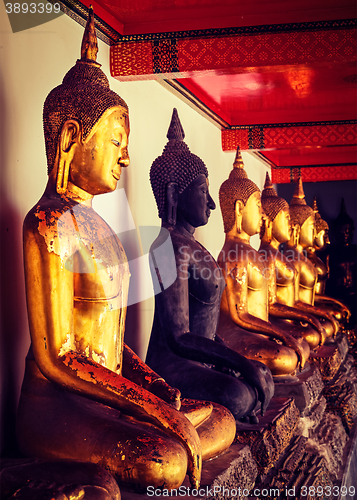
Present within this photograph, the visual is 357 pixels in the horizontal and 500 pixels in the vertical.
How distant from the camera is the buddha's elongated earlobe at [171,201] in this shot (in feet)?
10.2

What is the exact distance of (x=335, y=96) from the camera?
492 centimetres

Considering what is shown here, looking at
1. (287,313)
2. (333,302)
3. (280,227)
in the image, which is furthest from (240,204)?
(333,302)

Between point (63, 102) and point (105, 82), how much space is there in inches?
8.8

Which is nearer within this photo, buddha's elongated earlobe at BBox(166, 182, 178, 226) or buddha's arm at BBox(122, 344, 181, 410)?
buddha's arm at BBox(122, 344, 181, 410)

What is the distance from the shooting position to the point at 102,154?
2207mm

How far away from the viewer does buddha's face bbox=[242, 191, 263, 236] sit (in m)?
4.09

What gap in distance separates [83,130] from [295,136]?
12.1ft

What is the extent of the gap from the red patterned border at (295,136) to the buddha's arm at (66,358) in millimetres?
3840

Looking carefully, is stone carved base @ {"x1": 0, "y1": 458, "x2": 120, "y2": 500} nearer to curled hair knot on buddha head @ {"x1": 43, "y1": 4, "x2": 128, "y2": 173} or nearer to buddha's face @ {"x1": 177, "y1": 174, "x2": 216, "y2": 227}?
curled hair knot on buddha head @ {"x1": 43, "y1": 4, "x2": 128, "y2": 173}

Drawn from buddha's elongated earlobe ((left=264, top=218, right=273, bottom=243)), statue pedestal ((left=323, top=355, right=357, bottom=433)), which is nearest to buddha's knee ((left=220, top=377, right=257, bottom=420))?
statue pedestal ((left=323, top=355, right=357, bottom=433))

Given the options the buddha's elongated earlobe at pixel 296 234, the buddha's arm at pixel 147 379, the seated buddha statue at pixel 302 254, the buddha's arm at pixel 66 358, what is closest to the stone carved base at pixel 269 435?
the buddha's arm at pixel 147 379

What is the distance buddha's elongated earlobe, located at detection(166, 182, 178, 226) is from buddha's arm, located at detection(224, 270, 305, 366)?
879 mm

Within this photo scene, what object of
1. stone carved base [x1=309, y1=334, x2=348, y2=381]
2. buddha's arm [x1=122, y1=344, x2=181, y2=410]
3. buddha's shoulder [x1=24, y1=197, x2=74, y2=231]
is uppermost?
buddha's shoulder [x1=24, y1=197, x2=74, y2=231]

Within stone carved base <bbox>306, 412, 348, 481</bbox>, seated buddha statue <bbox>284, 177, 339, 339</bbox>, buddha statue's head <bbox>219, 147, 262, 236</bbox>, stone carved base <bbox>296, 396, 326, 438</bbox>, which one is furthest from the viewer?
seated buddha statue <bbox>284, 177, 339, 339</bbox>
